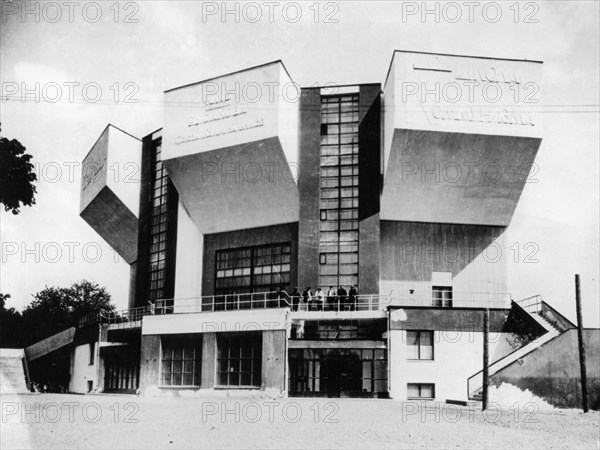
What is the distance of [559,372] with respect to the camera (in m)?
27.1

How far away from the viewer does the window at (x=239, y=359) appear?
102ft

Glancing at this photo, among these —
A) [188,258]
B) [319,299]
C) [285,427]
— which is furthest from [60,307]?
[285,427]

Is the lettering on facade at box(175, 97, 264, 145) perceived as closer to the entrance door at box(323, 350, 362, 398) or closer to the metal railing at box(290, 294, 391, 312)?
the metal railing at box(290, 294, 391, 312)

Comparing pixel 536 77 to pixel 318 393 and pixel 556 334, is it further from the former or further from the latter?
pixel 318 393

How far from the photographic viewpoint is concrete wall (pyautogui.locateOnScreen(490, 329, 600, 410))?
26938mm

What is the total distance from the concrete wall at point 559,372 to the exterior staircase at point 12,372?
20.1 m

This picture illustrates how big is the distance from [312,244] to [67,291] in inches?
2038

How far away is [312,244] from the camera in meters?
34.1

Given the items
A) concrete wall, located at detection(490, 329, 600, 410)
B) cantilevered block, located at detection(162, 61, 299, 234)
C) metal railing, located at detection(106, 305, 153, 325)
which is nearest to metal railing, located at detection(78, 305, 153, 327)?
metal railing, located at detection(106, 305, 153, 325)

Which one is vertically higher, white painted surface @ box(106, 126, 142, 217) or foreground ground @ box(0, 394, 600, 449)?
white painted surface @ box(106, 126, 142, 217)

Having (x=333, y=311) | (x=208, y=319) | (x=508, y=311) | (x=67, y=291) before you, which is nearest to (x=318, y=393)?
(x=333, y=311)

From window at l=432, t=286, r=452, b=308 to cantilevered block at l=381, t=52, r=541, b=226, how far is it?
15.3 feet

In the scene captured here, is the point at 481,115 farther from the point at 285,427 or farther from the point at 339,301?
the point at 285,427

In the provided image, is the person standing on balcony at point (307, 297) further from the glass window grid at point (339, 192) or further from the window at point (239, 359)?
the window at point (239, 359)
